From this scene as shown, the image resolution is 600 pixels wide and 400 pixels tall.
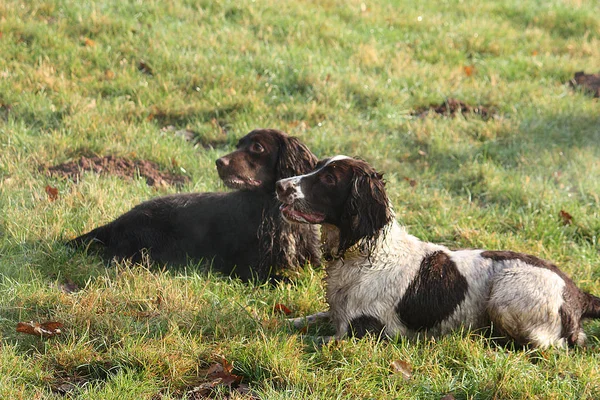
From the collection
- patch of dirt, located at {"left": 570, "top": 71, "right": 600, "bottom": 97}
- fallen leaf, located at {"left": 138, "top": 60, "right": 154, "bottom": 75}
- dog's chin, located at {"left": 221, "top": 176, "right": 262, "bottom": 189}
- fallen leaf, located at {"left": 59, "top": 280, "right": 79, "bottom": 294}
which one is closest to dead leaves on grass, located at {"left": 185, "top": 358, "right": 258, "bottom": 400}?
fallen leaf, located at {"left": 59, "top": 280, "right": 79, "bottom": 294}

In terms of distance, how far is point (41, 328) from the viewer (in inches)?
174

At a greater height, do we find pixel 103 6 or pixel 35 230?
pixel 103 6

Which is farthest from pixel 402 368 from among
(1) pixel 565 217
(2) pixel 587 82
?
(2) pixel 587 82

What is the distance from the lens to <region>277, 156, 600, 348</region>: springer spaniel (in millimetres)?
4562

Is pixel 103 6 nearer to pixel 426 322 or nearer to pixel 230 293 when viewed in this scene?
pixel 230 293

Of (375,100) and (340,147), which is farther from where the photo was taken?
(375,100)

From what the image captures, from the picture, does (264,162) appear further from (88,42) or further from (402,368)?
(88,42)

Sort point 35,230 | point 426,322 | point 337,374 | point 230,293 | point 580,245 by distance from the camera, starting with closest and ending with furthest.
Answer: point 337,374
point 426,322
point 230,293
point 35,230
point 580,245

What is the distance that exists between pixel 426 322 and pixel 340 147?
11.4ft

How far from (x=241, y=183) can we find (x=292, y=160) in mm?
406

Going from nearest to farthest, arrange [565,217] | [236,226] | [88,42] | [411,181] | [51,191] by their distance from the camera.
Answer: [236,226]
[51,191]
[565,217]
[411,181]
[88,42]

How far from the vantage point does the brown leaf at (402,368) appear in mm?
4215

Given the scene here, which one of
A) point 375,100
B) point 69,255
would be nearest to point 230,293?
point 69,255

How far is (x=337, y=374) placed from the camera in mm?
4180
